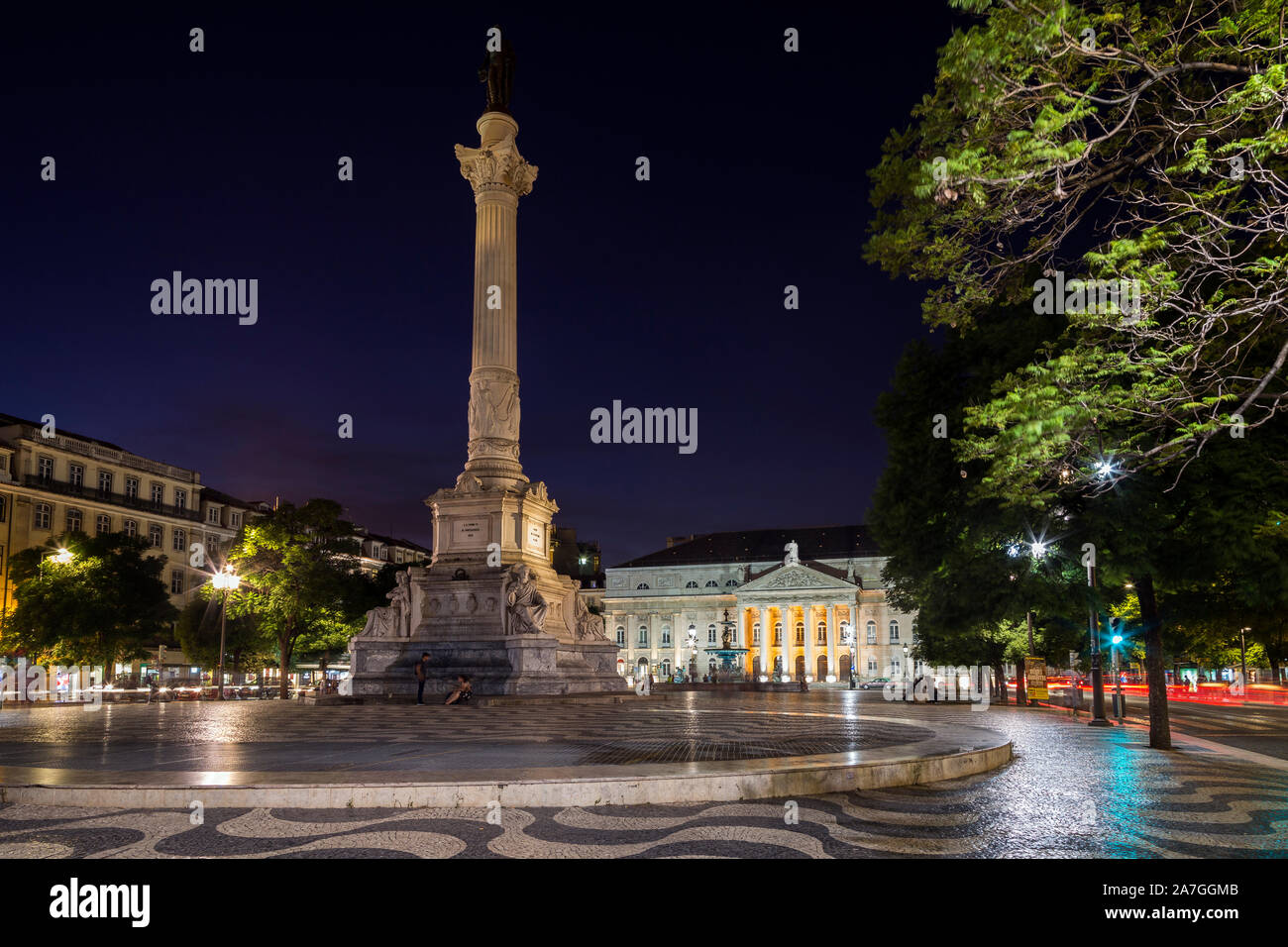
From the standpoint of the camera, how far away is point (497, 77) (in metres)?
37.7

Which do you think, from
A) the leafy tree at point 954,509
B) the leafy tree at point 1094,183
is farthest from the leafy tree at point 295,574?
the leafy tree at point 1094,183

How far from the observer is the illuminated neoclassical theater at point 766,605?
121 metres

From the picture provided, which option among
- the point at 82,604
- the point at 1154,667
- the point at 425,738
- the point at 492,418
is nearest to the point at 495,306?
the point at 492,418

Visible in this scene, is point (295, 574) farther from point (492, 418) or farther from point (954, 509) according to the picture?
point (954, 509)

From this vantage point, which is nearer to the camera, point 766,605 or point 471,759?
point 471,759

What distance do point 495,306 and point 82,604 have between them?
24.3 meters

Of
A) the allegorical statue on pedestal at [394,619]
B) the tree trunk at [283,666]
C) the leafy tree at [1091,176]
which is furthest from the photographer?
the tree trunk at [283,666]

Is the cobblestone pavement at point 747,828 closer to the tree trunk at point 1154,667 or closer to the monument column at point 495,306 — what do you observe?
the tree trunk at point 1154,667

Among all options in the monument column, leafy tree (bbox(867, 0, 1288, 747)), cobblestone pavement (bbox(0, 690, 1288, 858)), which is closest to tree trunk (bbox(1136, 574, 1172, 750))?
cobblestone pavement (bbox(0, 690, 1288, 858))

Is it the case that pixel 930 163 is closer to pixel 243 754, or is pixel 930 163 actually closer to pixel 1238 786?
pixel 1238 786

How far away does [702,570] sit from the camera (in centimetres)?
13512

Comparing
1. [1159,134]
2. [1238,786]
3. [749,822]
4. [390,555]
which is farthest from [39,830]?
[390,555]

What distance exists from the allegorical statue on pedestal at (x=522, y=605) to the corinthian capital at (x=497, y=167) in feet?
51.0

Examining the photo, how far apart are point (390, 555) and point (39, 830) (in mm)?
105299
